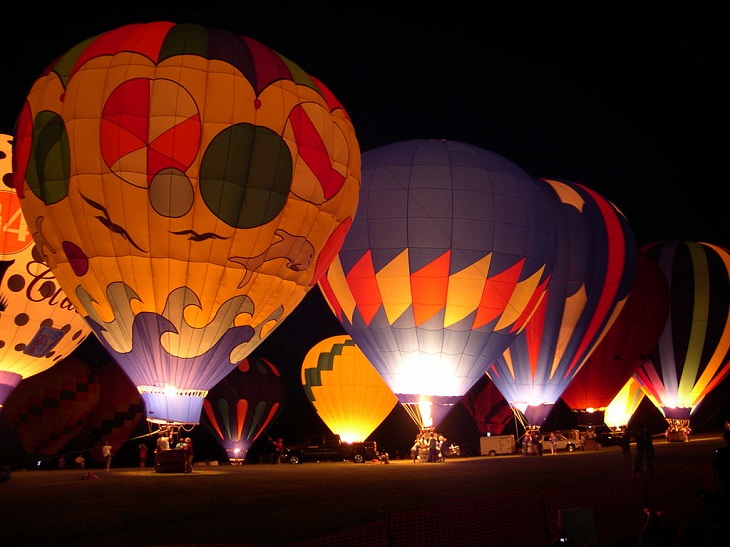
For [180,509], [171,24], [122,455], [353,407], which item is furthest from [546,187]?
[122,455]

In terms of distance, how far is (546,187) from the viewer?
23.8m

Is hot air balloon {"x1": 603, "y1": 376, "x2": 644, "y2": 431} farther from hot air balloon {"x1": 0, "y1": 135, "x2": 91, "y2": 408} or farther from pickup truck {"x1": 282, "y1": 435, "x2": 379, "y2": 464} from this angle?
hot air balloon {"x1": 0, "y1": 135, "x2": 91, "y2": 408}

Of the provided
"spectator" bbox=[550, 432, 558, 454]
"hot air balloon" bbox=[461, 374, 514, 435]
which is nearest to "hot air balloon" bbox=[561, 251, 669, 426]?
"spectator" bbox=[550, 432, 558, 454]

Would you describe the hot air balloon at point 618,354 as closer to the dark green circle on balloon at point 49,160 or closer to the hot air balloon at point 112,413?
the hot air balloon at point 112,413

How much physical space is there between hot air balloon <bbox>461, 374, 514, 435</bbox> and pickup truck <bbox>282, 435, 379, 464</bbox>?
10.8m

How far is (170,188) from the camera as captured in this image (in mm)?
13398

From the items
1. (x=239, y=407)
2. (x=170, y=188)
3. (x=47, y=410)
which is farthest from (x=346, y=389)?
(x=170, y=188)

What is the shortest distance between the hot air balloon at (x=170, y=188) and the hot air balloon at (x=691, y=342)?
1785 centimetres

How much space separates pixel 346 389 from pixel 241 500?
1894 cm

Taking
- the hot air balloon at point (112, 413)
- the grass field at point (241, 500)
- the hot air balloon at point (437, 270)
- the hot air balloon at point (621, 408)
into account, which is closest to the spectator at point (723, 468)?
the grass field at point (241, 500)

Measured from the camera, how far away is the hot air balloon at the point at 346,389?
28516 mm

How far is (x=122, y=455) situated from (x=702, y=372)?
2671 cm

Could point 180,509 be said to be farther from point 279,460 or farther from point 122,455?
point 122,455

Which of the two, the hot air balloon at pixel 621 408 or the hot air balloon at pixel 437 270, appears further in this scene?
the hot air balloon at pixel 621 408
